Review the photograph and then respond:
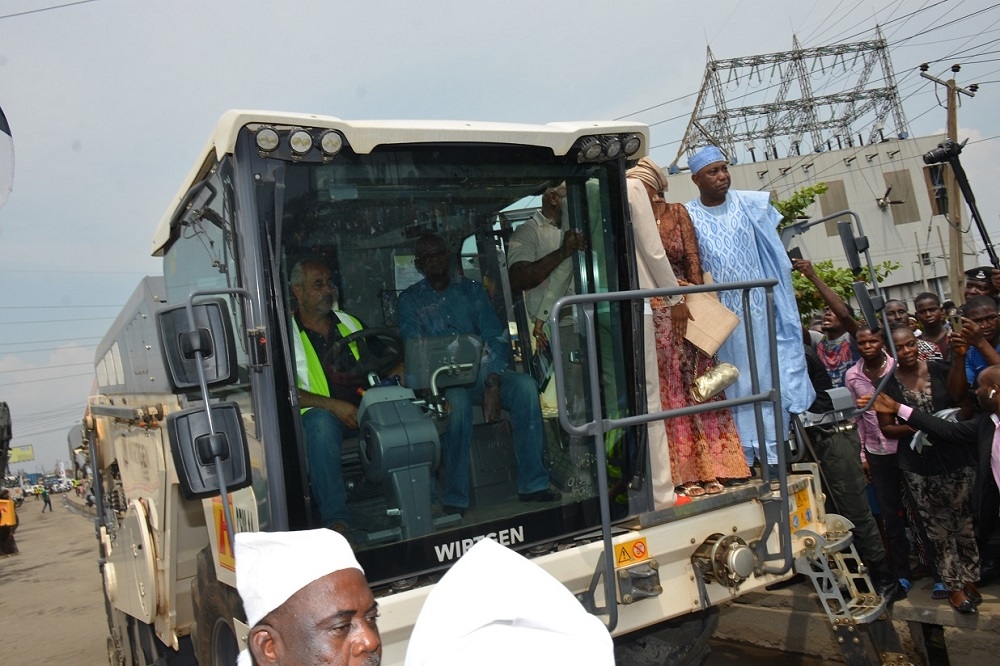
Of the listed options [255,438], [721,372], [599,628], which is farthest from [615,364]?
[599,628]

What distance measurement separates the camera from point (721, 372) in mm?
4348

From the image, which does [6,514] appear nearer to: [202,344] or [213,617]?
[213,617]

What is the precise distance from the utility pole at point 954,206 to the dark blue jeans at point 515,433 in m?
11.2

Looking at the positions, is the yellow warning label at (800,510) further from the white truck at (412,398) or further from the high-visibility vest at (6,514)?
the high-visibility vest at (6,514)

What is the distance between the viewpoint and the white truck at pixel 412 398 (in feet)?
11.2

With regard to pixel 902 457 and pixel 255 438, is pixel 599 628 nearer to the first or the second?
pixel 255 438

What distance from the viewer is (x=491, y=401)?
157 inches

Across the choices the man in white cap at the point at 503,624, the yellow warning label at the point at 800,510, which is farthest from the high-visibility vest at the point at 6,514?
the man in white cap at the point at 503,624

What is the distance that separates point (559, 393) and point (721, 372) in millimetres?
1351

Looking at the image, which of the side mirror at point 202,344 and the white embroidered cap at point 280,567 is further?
the side mirror at point 202,344

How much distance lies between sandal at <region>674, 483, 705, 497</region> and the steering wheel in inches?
62.1

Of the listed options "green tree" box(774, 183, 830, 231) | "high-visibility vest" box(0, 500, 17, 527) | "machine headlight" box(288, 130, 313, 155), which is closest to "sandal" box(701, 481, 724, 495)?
"machine headlight" box(288, 130, 313, 155)

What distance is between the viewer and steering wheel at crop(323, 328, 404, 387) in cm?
371

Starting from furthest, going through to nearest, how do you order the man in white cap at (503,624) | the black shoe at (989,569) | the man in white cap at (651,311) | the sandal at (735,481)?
the black shoe at (989,569), the sandal at (735,481), the man in white cap at (651,311), the man in white cap at (503,624)
